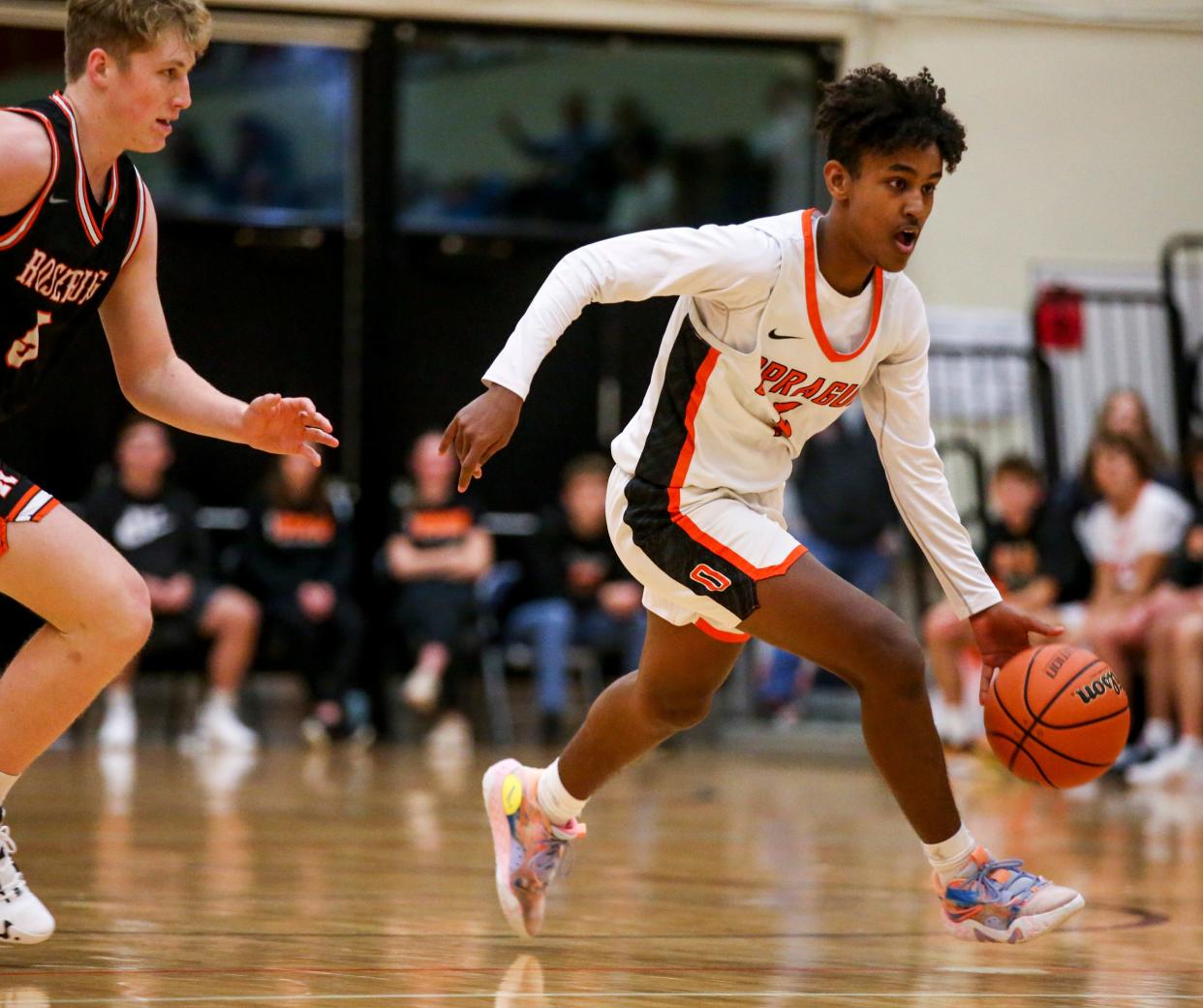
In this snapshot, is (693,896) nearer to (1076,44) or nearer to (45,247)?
(45,247)

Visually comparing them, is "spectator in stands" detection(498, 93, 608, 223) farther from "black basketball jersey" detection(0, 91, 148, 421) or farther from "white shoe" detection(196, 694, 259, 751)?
"black basketball jersey" detection(0, 91, 148, 421)

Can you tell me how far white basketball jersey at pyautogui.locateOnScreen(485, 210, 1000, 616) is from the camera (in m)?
3.55

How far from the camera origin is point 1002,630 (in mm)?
3812

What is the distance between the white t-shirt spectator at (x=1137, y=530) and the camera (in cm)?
854

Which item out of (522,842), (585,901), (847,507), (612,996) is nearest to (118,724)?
(847,507)

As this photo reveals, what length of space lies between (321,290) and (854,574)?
360 cm

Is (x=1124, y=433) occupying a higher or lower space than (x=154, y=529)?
higher

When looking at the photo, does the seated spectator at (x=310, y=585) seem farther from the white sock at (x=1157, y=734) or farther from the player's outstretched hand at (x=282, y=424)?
the player's outstretched hand at (x=282, y=424)

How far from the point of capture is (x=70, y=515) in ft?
10.7

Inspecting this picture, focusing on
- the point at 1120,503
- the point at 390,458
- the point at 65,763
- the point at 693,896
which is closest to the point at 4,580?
the point at 693,896

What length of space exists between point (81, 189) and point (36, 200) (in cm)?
10

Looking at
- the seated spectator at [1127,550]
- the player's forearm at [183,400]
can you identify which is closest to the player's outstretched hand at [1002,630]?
the player's forearm at [183,400]

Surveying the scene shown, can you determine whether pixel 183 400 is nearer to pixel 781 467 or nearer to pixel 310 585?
pixel 781 467

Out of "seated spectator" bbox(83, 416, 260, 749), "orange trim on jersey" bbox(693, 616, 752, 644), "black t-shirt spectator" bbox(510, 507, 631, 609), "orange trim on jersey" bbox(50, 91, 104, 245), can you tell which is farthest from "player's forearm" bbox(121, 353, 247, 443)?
"black t-shirt spectator" bbox(510, 507, 631, 609)
